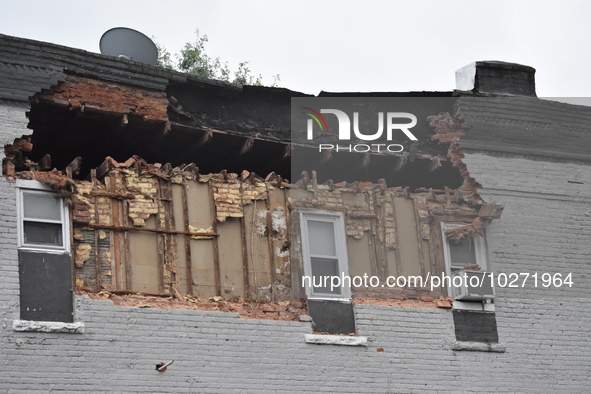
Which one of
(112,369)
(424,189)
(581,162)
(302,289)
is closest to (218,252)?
(302,289)

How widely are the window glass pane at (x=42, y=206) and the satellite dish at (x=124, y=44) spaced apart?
3844 millimetres

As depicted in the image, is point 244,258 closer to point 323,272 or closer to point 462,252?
point 323,272

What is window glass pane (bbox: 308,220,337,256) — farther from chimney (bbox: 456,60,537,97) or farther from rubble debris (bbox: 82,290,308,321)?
chimney (bbox: 456,60,537,97)

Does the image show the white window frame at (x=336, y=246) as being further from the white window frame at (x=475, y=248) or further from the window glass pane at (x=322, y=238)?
the white window frame at (x=475, y=248)

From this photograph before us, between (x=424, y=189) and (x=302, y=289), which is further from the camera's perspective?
(x=424, y=189)

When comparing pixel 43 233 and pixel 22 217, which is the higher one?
pixel 22 217

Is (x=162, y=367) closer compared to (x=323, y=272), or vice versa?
(x=162, y=367)

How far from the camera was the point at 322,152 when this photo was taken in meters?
17.5

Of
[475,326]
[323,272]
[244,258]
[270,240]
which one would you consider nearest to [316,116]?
[270,240]

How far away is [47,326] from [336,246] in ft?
16.1

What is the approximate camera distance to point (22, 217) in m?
14.5

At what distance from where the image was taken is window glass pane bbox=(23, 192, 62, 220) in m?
14.6

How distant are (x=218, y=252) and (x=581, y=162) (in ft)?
23.1

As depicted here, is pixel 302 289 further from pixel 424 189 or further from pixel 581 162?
pixel 581 162
